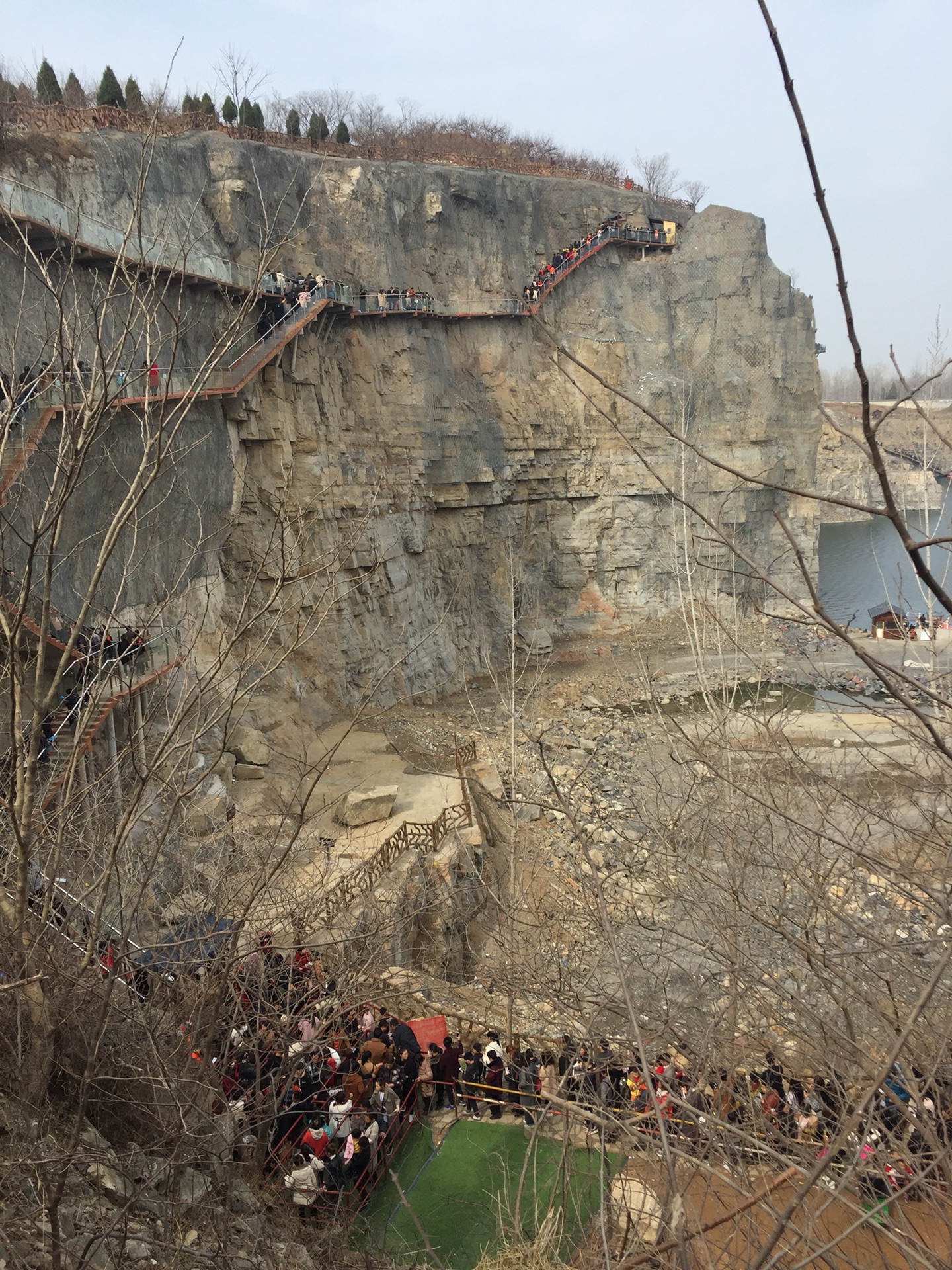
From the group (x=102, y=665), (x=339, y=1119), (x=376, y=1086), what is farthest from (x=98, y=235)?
(x=339, y=1119)

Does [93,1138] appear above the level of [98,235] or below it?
below

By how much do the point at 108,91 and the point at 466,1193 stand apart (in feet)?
88.4

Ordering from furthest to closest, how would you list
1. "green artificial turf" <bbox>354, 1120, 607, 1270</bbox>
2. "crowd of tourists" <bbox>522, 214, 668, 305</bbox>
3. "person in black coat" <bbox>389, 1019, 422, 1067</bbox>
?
1. "crowd of tourists" <bbox>522, 214, 668, 305</bbox>
2. "person in black coat" <bbox>389, 1019, 422, 1067</bbox>
3. "green artificial turf" <bbox>354, 1120, 607, 1270</bbox>

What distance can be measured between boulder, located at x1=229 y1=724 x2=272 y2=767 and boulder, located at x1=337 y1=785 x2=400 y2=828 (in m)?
2.17

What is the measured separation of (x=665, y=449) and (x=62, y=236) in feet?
74.5

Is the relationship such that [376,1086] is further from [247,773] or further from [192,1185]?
[247,773]

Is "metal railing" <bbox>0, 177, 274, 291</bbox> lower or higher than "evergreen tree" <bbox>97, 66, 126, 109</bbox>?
lower

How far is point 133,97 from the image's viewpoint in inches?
927

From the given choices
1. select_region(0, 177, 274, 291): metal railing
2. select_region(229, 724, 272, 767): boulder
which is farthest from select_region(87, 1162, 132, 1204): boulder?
select_region(229, 724, 272, 767): boulder

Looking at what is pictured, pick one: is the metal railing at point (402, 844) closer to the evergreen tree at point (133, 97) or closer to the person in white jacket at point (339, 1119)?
the person in white jacket at point (339, 1119)

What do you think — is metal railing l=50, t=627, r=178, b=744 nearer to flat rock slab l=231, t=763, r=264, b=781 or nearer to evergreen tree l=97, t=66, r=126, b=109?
flat rock slab l=231, t=763, r=264, b=781

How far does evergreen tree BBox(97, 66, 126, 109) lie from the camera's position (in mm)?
23094

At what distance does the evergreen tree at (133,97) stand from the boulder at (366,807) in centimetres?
1912

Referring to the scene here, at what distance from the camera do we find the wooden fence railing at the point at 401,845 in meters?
11.7
